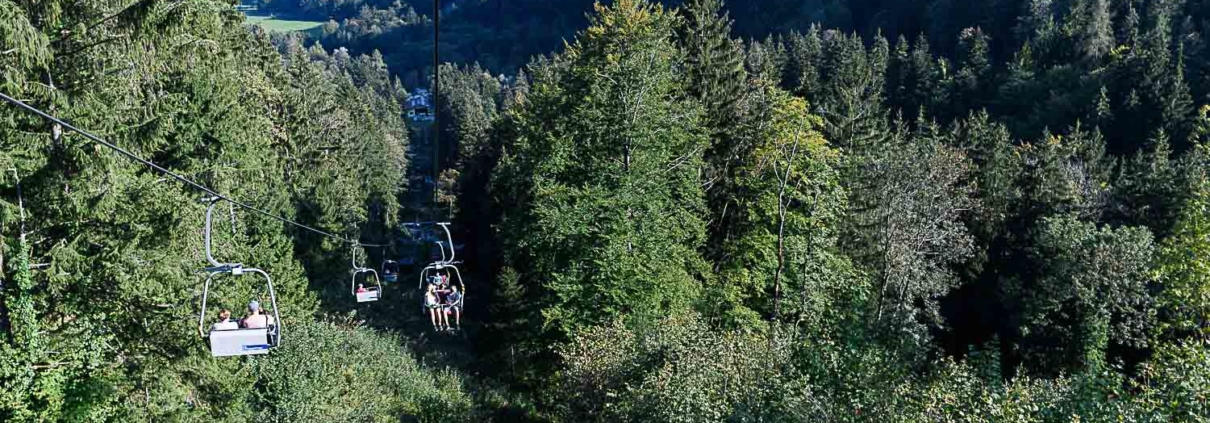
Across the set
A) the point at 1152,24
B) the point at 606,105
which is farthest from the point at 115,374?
the point at 1152,24

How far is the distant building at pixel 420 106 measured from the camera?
14425cm

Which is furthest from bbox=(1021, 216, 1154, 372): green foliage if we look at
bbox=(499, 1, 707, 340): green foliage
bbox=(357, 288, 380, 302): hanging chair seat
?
bbox=(357, 288, 380, 302): hanging chair seat

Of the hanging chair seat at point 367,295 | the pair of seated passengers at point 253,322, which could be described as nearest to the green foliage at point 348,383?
the hanging chair seat at point 367,295

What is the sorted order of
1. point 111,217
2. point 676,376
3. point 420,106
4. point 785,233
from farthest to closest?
1. point 420,106
2. point 785,233
3. point 676,376
4. point 111,217

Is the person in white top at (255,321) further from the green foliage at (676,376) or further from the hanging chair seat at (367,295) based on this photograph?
the green foliage at (676,376)

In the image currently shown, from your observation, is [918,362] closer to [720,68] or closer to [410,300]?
[720,68]

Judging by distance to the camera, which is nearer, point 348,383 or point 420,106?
point 348,383

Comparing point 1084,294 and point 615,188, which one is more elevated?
point 615,188

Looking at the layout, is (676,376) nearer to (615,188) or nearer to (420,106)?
(615,188)

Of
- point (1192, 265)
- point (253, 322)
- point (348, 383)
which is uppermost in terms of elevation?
point (1192, 265)

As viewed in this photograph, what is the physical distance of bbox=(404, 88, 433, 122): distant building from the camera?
144 meters

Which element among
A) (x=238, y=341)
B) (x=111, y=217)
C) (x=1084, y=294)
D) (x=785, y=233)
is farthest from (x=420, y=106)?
(x=238, y=341)

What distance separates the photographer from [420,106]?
150m

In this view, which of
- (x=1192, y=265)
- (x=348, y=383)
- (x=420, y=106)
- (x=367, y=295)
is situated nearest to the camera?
(x=367, y=295)
